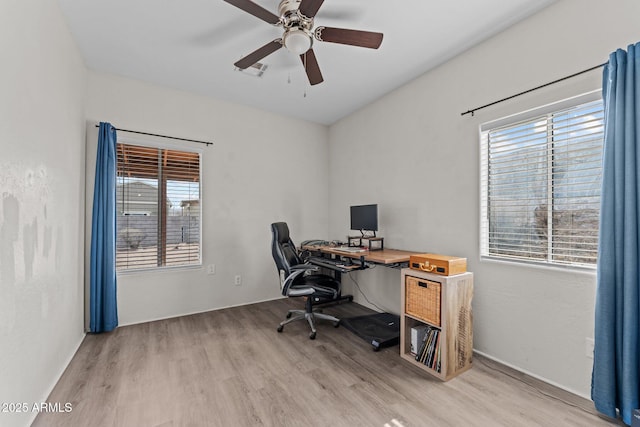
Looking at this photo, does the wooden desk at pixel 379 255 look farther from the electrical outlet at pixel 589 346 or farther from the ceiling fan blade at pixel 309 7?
the ceiling fan blade at pixel 309 7

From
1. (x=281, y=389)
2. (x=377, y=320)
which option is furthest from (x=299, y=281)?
(x=281, y=389)

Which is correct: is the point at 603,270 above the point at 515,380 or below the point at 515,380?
above

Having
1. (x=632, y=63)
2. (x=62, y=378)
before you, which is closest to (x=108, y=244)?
(x=62, y=378)

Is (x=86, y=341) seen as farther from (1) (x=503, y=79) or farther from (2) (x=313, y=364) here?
(1) (x=503, y=79)

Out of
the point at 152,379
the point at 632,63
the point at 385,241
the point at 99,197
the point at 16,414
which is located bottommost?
the point at 152,379

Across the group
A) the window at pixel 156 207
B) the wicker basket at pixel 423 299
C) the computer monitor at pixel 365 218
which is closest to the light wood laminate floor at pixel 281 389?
the wicker basket at pixel 423 299

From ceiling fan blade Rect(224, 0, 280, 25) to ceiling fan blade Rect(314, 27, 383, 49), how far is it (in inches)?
11.9

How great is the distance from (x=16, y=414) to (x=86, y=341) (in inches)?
54.7

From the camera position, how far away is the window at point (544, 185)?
6.09ft

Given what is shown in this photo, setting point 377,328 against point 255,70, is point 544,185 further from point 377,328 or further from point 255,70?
point 255,70

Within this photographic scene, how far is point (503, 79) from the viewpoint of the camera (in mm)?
2262

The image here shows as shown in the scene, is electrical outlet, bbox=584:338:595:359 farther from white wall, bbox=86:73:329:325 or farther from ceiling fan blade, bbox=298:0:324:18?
white wall, bbox=86:73:329:325

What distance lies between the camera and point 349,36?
191 cm

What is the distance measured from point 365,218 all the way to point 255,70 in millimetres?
2022
